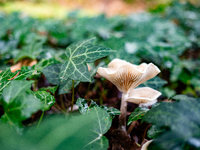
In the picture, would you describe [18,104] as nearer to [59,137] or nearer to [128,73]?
[59,137]

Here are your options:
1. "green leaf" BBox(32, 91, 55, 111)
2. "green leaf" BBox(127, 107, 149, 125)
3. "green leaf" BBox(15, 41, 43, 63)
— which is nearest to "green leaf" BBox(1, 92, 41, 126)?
"green leaf" BBox(32, 91, 55, 111)

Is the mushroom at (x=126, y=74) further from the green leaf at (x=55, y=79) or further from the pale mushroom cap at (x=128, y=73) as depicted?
the green leaf at (x=55, y=79)

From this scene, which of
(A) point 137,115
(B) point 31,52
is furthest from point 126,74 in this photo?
(B) point 31,52

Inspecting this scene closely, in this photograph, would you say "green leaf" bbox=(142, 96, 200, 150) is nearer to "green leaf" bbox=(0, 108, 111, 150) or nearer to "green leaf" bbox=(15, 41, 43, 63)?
"green leaf" bbox=(0, 108, 111, 150)

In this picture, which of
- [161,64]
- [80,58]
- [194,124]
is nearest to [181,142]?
[194,124]

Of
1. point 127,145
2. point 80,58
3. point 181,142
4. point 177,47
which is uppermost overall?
point 80,58

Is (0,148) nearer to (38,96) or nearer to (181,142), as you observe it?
(38,96)
